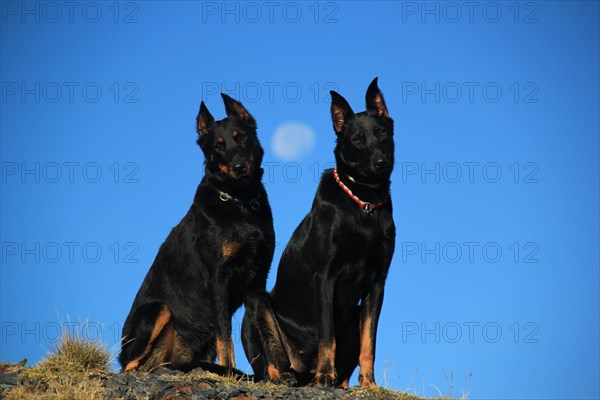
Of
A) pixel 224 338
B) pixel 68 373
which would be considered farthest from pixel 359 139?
pixel 68 373

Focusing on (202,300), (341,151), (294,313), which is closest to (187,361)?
(202,300)

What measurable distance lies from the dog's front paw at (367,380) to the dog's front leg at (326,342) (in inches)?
13.7

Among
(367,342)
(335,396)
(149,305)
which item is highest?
(149,305)

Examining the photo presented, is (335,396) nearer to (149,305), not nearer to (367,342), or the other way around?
(367,342)

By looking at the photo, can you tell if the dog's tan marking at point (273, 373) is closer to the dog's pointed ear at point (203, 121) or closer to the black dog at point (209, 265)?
the black dog at point (209, 265)

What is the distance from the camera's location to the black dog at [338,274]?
905 cm

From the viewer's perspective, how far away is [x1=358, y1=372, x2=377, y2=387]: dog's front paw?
8.87 metres

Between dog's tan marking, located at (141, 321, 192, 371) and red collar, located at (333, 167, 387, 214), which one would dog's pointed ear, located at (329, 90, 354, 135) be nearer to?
red collar, located at (333, 167, 387, 214)

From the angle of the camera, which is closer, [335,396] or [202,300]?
[335,396]

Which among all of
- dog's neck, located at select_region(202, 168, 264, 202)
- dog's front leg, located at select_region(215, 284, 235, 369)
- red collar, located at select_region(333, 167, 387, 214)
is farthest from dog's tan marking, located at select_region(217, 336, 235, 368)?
red collar, located at select_region(333, 167, 387, 214)

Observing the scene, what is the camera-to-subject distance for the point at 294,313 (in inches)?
380

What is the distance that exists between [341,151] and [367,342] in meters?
2.25

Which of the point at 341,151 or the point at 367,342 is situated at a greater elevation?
the point at 341,151

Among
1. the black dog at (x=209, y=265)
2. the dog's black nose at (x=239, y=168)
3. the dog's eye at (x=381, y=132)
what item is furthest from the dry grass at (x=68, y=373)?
the dog's eye at (x=381, y=132)
